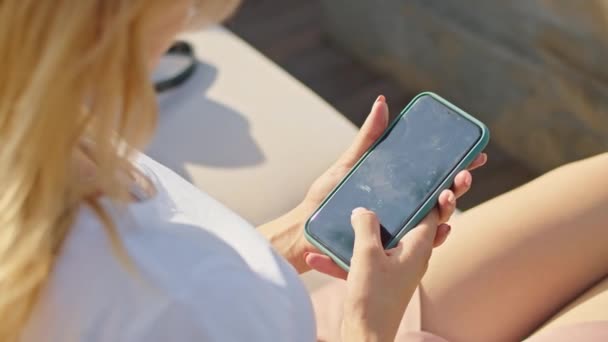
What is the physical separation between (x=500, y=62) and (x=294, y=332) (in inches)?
36.8

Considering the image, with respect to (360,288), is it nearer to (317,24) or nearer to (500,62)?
(500,62)

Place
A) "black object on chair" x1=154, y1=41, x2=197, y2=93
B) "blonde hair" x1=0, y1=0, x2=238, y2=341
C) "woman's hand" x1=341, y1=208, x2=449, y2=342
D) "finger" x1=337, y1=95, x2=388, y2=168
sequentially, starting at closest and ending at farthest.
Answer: "blonde hair" x1=0, y1=0, x2=238, y2=341 → "woman's hand" x1=341, y1=208, x2=449, y2=342 → "finger" x1=337, y1=95, x2=388, y2=168 → "black object on chair" x1=154, y1=41, x2=197, y2=93

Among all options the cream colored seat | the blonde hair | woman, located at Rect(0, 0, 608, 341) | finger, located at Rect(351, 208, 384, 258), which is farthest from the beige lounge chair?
the blonde hair

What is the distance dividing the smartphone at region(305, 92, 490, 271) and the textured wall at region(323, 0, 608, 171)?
504 millimetres

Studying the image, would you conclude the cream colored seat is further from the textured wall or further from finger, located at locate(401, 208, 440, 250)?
the textured wall

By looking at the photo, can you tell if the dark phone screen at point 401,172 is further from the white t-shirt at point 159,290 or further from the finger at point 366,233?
the white t-shirt at point 159,290

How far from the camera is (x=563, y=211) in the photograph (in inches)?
35.8

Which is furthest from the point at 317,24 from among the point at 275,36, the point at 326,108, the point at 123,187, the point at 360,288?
the point at 123,187

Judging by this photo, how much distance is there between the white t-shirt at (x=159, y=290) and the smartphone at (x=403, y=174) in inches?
7.5

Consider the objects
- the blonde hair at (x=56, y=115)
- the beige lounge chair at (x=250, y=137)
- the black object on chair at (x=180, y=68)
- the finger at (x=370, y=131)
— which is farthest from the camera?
the black object on chair at (x=180, y=68)

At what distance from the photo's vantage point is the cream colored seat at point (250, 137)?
42.1 inches

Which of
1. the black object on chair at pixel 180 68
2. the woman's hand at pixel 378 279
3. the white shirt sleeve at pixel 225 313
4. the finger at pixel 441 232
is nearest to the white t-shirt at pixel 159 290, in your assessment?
the white shirt sleeve at pixel 225 313

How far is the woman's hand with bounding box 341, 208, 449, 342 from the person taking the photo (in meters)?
0.73

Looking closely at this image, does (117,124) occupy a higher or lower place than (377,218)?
higher
